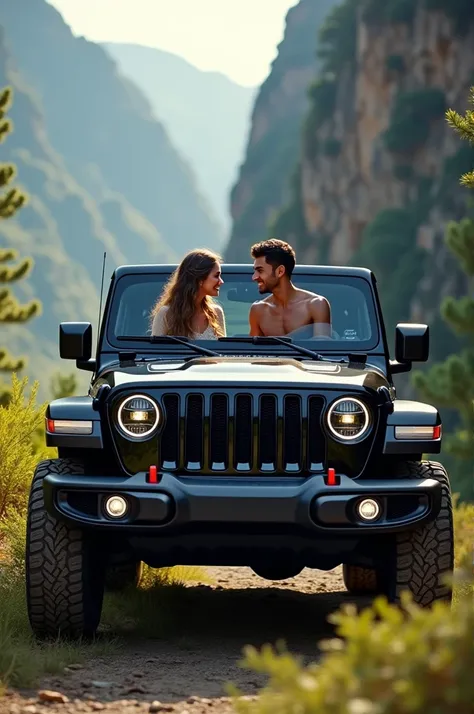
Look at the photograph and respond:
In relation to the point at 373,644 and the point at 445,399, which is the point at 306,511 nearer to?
the point at 373,644

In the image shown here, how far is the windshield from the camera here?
23.9 feet

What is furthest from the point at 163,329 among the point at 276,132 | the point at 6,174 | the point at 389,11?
the point at 276,132

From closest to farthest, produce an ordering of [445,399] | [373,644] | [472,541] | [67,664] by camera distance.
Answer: [373,644] < [67,664] < [472,541] < [445,399]

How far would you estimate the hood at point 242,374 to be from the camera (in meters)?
5.78

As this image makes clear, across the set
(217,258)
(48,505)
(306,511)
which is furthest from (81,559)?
(217,258)

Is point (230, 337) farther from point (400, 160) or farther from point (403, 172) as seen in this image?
point (400, 160)

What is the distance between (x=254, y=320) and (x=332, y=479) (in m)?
1.77

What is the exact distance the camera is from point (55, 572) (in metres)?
5.75

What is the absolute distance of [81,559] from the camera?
5.80 metres

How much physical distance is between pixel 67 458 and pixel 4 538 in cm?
340

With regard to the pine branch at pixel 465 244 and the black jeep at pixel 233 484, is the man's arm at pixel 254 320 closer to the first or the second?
the black jeep at pixel 233 484

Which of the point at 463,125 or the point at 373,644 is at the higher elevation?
the point at 463,125

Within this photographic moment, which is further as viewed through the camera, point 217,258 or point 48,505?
point 217,258

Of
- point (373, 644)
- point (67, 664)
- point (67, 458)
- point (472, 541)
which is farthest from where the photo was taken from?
point (472, 541)
